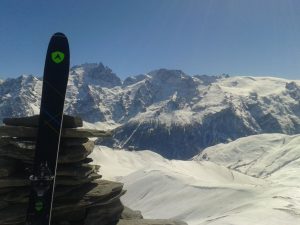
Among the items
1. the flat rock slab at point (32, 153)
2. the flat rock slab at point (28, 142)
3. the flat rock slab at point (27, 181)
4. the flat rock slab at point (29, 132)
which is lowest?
the flat rock slab at point (27, 181)

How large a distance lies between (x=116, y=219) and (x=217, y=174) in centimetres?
10525

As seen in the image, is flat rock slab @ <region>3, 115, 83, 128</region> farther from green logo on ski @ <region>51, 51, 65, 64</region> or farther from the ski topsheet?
green logo on ski @ <region>51, 51, 65, 64</region>

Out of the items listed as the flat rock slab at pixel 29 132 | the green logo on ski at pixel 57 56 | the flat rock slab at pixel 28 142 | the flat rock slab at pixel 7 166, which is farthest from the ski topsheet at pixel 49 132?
the flat rock slab at pixel 7 166

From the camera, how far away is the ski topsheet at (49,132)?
2047cm

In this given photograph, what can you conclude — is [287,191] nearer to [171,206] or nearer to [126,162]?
[171,206]

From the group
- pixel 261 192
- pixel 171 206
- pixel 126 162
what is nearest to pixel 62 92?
pixel 171 206

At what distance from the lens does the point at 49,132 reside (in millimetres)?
20938

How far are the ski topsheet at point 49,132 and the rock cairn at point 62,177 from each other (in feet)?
2.81

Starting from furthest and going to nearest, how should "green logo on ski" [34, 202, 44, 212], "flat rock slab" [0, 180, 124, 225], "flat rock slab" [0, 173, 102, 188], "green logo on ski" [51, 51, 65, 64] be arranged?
1. "green logo on ski" [51, 51, 65, 64]
2. "flat rock slab" [0, 180, 124, 225]
3. "flat rock slab" [0, 173, 102, 188]
4. "green logo on ski" [34, 202, 44, 212]

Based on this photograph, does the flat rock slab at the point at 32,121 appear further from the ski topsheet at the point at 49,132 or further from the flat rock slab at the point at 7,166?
the flat rock slab at the point at 7,166

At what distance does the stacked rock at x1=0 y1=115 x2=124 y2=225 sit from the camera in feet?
69.6

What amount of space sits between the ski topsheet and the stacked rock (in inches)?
33.6

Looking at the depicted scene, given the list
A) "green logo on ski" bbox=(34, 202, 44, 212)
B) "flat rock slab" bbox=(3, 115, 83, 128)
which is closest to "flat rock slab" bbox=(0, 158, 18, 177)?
"flat rock slab" bbox=(3, 115, 83, 128)

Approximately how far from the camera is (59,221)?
2239cm
